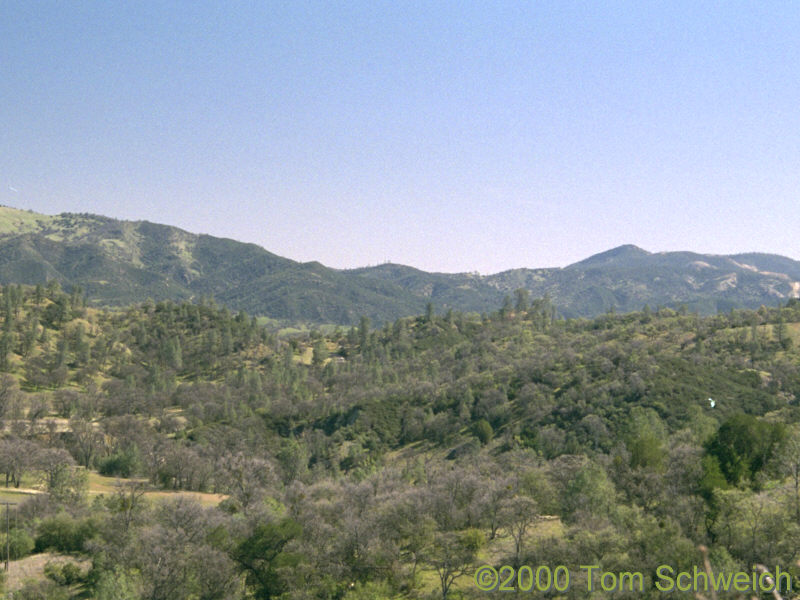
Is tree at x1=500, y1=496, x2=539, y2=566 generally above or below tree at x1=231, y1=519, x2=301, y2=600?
above

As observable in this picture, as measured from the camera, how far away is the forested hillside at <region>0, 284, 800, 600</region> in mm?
51281

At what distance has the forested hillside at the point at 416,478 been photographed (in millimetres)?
51281

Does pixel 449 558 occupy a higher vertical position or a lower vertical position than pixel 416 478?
higher

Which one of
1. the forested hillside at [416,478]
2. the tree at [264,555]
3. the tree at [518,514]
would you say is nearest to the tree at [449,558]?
the forested hillside at [416,478]

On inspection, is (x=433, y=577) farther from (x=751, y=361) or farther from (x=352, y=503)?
(x=751, y=361)

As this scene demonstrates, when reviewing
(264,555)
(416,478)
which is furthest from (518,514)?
(416,478)

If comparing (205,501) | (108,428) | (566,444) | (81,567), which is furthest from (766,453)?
(108,428)

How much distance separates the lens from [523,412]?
144750mm

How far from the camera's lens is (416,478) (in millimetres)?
100062

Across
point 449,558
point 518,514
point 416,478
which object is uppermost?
point 518,514

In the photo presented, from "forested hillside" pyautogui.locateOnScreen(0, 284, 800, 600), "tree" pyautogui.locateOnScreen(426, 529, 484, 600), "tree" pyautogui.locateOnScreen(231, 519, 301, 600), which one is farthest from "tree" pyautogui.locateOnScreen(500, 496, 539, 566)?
"tree" pyautogui.locateOnScreen(231, 519, 301, 600)

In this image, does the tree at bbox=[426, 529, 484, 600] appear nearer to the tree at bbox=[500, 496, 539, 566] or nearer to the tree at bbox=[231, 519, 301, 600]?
the tree at bbox=[500, 496, 539, 566]

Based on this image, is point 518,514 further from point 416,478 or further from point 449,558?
point 416,478

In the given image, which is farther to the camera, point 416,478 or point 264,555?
point 416,478
